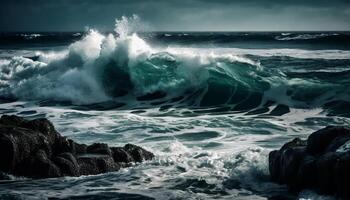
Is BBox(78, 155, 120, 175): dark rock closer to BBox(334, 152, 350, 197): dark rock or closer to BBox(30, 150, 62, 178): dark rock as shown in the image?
BBox(30, 150, 62, 178): dark rock

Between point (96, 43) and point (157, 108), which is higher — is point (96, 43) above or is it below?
above

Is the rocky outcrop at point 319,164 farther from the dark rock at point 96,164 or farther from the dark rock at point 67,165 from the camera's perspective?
the dark rock at point 67,165

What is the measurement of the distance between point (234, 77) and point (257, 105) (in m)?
3.62

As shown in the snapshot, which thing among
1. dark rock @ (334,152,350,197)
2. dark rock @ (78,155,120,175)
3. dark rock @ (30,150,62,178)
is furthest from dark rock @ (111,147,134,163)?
dark rock @ (334,152,350,197)

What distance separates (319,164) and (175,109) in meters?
10.1

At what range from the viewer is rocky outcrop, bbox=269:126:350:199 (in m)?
5.47

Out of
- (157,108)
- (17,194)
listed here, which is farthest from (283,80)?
(17,194)

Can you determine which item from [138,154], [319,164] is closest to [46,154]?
[138,154]

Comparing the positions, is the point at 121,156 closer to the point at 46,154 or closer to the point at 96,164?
the point at 96,164

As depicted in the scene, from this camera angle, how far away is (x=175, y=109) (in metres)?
15.8

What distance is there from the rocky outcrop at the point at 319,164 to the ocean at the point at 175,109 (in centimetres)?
19

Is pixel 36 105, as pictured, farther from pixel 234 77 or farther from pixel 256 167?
pixel 256 167

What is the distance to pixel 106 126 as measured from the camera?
12.3 m

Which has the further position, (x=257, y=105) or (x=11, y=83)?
(x=11, y=83)
